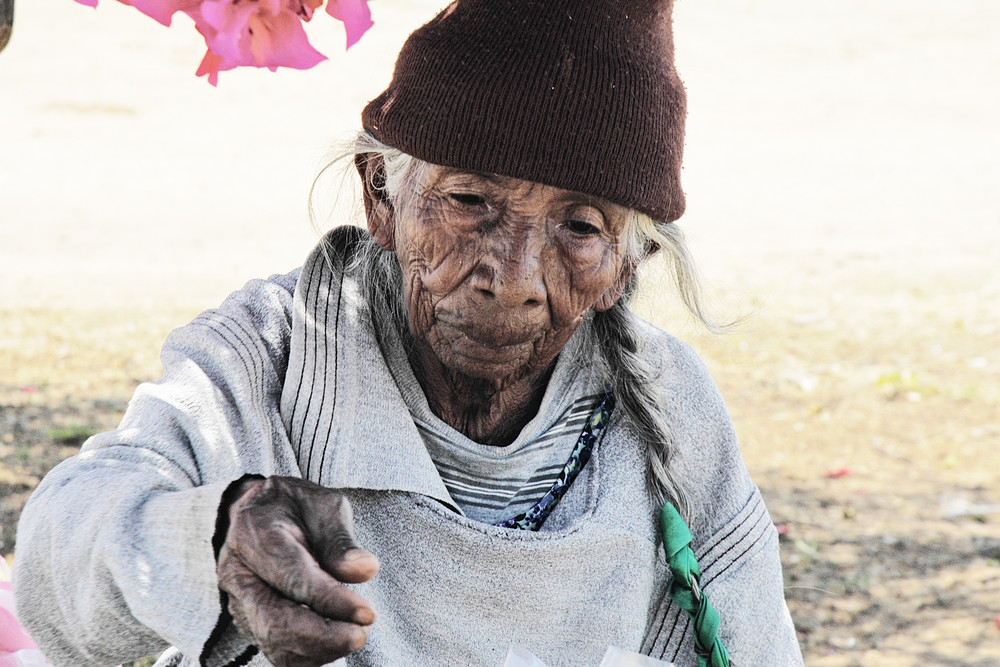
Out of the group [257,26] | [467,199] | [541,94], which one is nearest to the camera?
[257,26]

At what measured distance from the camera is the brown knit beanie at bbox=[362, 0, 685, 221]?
1945mm

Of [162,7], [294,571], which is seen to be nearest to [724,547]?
[294,571]

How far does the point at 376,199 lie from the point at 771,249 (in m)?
7.56

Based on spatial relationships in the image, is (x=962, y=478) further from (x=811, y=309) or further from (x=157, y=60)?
(x=157, y=60)

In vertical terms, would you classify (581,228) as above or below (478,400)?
above

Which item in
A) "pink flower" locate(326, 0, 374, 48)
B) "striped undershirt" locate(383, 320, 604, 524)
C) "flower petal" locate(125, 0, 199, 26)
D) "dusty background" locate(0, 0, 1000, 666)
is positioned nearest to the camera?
"flower petal" locate(125, 0, 199, 26)

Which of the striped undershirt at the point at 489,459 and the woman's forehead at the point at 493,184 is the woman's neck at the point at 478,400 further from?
the woman's forehead at the point at 493,184

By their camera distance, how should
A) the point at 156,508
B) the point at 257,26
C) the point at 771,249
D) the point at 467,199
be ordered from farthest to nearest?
the point at 771,249 < the point at 467,199 < the point at 257,26 < the point at 156,508

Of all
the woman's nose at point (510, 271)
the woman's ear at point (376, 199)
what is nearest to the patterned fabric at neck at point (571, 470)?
the woman's nose at point (510, 271)

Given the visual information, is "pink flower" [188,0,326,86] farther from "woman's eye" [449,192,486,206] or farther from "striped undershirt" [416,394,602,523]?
"striped undershirt" [416,394,602,523]

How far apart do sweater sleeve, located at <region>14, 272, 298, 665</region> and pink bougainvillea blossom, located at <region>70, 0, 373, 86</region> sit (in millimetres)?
513

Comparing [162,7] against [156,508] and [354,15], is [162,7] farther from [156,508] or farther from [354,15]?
[156,508]

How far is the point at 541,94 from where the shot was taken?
1.94 metres

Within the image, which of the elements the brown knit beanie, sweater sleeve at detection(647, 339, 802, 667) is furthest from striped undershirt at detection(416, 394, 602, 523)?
the brown knit beanie
